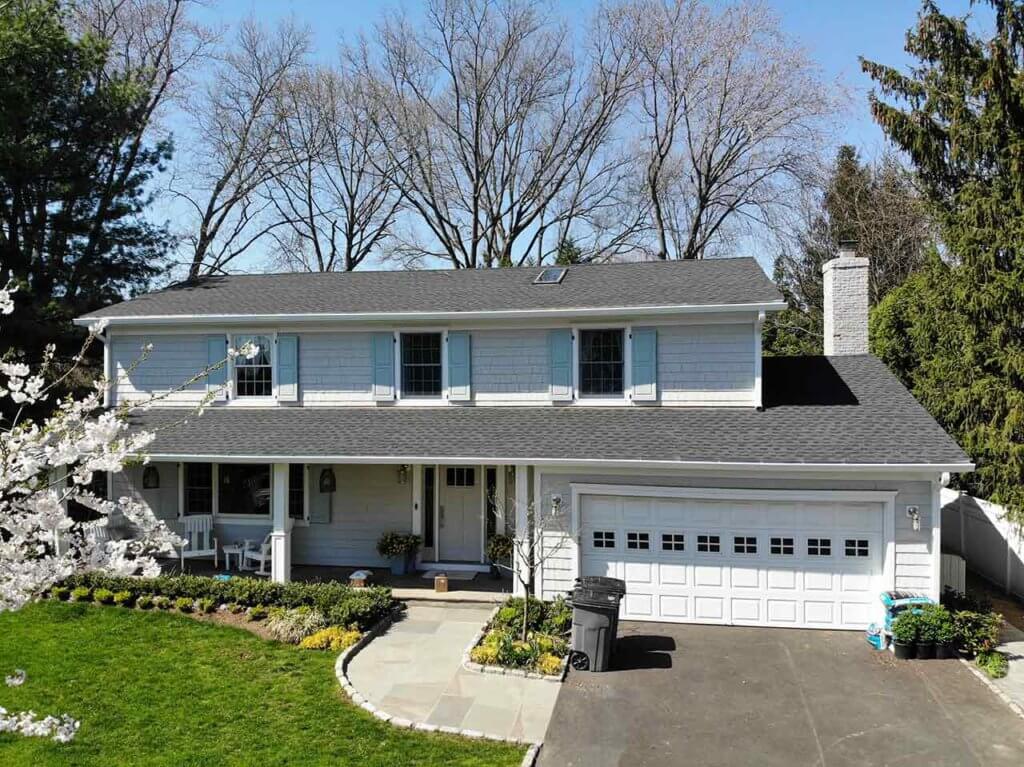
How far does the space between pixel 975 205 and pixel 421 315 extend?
33.3 ft

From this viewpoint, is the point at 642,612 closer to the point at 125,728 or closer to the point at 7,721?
the point at 125,728

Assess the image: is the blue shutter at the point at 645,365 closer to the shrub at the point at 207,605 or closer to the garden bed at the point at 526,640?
the garden bed at the point at 526,640

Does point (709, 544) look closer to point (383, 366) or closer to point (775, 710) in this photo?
point (775, 710)

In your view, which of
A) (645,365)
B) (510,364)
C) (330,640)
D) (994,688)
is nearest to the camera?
(994,688)

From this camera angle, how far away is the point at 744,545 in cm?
1055

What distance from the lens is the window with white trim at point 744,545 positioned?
34.6 ft

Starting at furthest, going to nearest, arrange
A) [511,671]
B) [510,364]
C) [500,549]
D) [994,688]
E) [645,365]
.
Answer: [510,364] → [500,549] → [645,365] → [511,671] → [994,688]

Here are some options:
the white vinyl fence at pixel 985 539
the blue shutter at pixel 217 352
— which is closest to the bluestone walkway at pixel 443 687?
the blue shutter at pixel 217 352

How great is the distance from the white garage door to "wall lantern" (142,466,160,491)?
8844mm

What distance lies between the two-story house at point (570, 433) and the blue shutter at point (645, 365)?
39mm

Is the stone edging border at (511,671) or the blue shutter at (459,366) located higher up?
the blue shutter at (459,366)

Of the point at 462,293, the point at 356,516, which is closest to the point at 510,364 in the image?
the point at 462,293

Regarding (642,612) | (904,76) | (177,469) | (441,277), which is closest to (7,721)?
(642,612)

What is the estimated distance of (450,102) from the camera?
2948 cm
